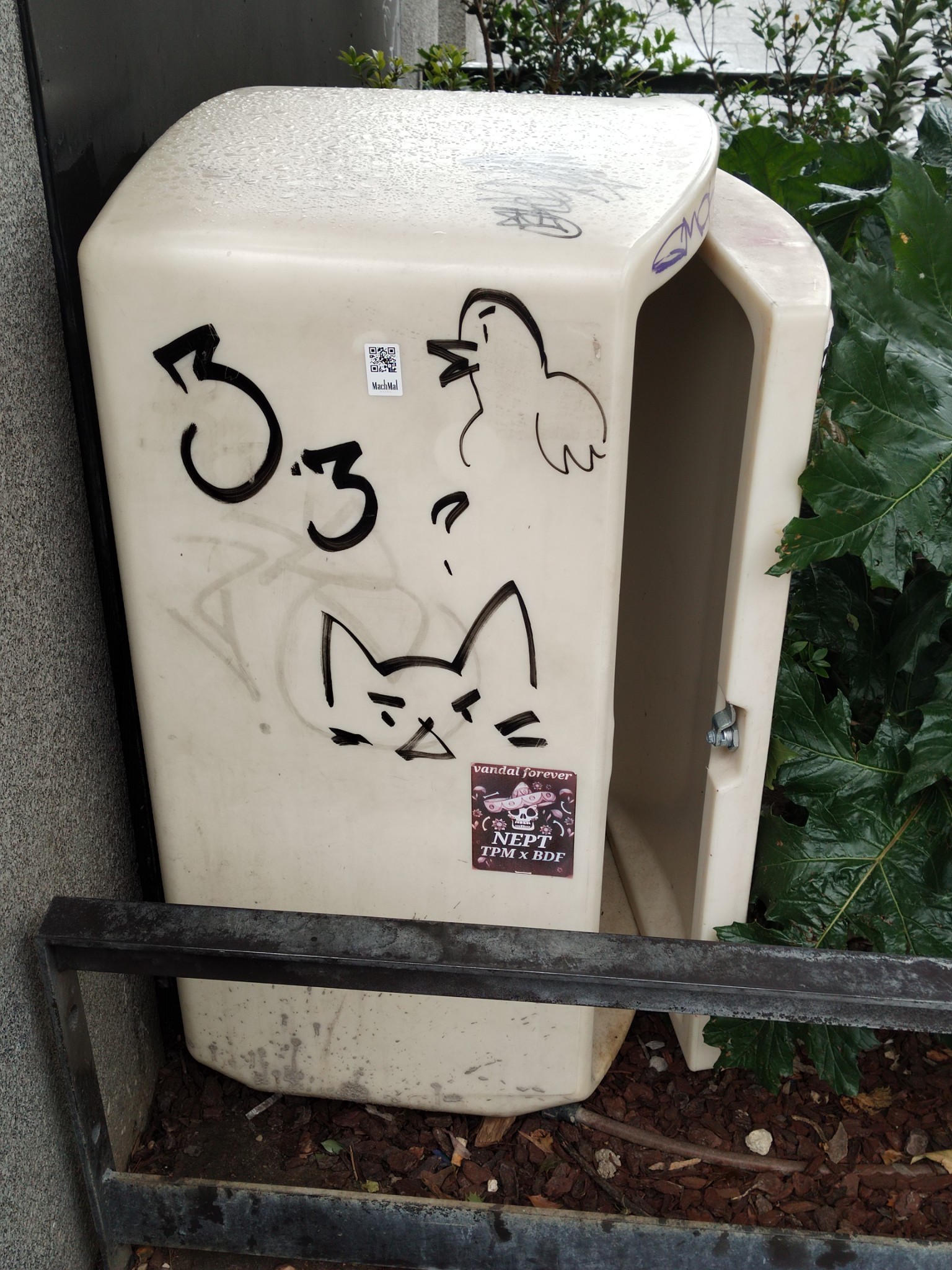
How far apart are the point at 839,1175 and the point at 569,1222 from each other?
0.58 metres

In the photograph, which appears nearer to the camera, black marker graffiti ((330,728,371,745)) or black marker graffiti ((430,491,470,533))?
black marker graffiti ((430,491,470,533))

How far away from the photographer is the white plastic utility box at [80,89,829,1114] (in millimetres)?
1383

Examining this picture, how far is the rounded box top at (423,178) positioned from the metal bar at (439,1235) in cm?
133

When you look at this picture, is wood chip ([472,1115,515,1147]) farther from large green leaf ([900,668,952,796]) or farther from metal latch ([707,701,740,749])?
large green leaf ([900,668,952,796])

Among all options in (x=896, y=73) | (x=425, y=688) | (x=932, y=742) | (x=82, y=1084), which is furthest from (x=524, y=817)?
(x=896, y=73)

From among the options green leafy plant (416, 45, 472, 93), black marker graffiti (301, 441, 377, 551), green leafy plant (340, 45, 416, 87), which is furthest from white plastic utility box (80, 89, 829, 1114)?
green leafy plant (416, 45, 472, 93)

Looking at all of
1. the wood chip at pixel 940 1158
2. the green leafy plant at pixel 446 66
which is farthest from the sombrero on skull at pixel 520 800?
the green leafy plant at pixel 446 66

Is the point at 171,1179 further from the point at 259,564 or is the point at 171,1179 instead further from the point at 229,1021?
the point at 259,564

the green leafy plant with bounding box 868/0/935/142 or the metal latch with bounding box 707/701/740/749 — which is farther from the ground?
the green leafy plant with bounding box 868/0/935/142

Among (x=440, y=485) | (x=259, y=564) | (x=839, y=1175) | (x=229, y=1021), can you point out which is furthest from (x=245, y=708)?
(x=839, y=1175)

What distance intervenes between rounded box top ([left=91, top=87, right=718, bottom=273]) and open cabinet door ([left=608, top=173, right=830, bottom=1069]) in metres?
0.16

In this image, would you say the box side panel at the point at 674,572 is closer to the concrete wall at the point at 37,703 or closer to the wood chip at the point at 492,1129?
the wood chip at the point at 492,1129

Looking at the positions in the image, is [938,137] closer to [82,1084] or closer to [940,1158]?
Result: [940,1158]

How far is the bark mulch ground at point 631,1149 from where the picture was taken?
1943 mm
